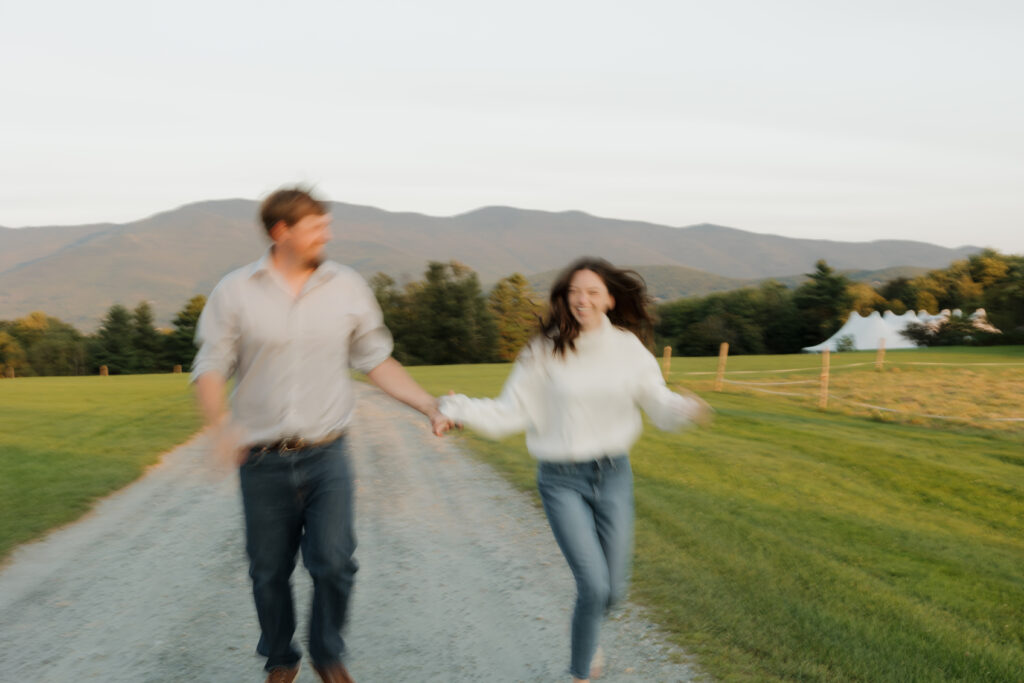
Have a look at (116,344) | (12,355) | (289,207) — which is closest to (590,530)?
(289,207)

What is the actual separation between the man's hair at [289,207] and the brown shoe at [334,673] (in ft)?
6.68

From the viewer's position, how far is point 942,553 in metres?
7.66

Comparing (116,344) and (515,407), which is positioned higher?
(515,407)

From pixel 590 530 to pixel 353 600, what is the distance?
2.27 m

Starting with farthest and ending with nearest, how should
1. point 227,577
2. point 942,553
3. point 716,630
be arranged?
1. point 942,553
2. point 227,577
3. point 716,630

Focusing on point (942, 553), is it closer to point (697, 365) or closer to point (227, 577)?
point (227, 577)

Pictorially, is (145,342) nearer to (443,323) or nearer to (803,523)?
(443,323)

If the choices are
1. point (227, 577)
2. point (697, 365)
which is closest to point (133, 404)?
point (227, 577)

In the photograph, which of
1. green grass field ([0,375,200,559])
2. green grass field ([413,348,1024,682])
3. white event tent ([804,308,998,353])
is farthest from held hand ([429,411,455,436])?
white event tent ([804,308,998,353])

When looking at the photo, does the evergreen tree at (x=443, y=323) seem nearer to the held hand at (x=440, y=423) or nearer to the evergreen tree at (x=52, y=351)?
the evergreen tree at (x=52, y=351)

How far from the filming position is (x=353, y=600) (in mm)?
5684

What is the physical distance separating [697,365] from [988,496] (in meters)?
33.2

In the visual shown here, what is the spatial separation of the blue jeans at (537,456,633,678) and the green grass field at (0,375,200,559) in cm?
543

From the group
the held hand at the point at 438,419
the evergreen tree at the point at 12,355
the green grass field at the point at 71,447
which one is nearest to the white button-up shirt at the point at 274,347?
the held hand at the point at 438,419
